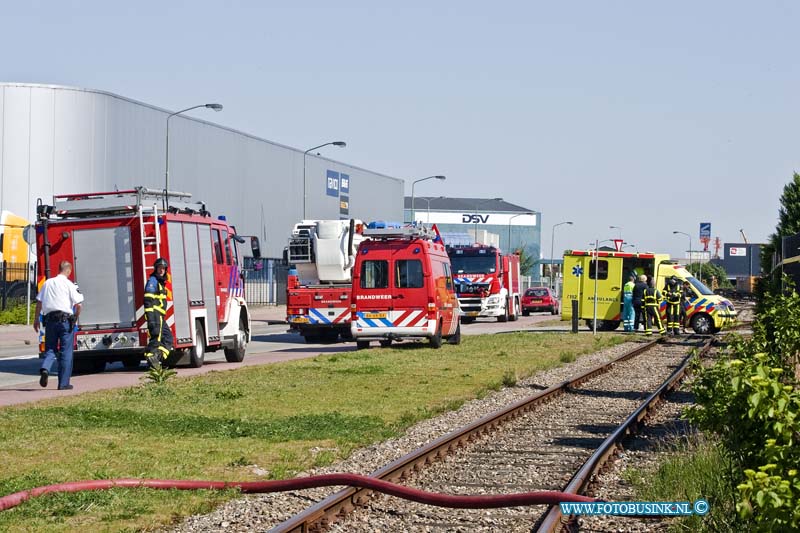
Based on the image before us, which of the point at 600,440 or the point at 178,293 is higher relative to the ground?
the point at 178,293

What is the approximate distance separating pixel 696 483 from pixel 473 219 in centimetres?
16912

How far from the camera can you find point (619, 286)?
4075cm

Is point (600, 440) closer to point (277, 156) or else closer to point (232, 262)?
point (232, 262)

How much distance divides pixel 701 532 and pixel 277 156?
77.8m

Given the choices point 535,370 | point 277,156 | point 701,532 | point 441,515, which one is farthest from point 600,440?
point 277,156

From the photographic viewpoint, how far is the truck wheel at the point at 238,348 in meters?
24.7

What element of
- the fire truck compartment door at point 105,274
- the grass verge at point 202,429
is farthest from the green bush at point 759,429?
the fire truck compartment door at point 105,274

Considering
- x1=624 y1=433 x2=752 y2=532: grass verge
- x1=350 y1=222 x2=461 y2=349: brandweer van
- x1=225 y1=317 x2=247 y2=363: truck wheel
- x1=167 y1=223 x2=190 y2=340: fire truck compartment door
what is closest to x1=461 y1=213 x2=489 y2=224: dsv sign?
x1=350 y1=222 x2=461 y2=349: brandweer van

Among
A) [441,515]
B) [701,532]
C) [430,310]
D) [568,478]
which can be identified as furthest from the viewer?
[430,310]

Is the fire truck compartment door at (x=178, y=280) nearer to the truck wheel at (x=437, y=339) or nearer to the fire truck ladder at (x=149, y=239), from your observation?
the fire truck ladder at (x=149, y=239)

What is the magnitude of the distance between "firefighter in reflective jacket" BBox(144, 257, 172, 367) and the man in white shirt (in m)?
1.92

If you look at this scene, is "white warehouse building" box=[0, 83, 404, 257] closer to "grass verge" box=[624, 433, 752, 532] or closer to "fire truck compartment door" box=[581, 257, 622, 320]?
"fire truck compartment door" box=[581, 257, 622, 320]

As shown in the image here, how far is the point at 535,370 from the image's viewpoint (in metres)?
23.3

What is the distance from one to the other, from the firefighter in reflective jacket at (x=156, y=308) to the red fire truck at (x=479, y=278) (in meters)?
28.9
